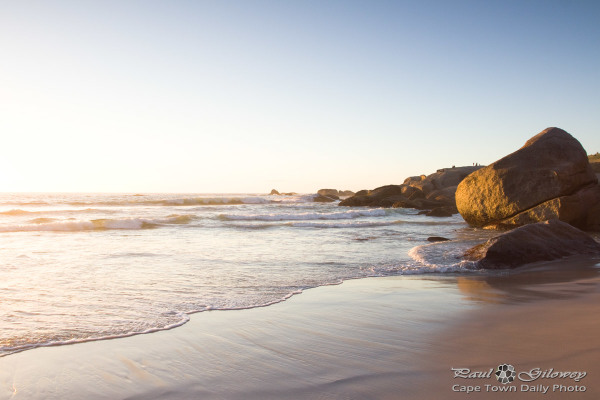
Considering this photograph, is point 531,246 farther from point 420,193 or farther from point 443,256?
point 420,193

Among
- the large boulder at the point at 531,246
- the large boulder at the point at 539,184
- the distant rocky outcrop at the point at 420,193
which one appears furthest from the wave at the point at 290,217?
the large boulder at the point at 531,246

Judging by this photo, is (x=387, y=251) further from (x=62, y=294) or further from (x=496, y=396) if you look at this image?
(x=496, y=396)

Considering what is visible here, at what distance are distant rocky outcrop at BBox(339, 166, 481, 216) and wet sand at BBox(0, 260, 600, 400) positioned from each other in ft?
94.7

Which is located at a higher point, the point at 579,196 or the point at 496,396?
the point at 579,196

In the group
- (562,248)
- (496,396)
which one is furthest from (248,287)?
(562,248)

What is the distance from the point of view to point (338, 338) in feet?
11.5

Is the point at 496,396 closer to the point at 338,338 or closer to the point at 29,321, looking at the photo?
the point at 338,338

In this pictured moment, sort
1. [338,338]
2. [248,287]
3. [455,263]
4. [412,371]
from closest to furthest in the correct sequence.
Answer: [412,371], [338,338], [248,287], [455,263]

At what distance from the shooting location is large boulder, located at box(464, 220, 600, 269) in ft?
23.7

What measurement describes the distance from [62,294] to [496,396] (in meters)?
4.88

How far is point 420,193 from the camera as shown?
37.2 metres

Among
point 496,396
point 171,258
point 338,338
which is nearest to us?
point 496,396

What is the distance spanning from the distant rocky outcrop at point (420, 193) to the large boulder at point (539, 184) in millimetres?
18271

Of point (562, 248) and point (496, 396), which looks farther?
point (562, 248)
